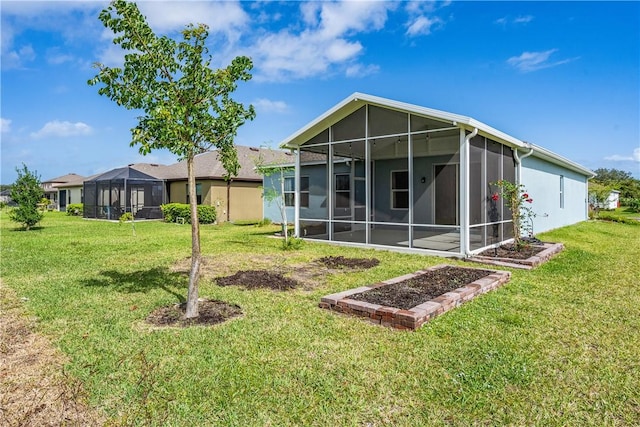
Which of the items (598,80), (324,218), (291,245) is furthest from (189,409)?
(598,80)

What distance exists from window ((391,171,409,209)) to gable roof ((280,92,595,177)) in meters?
3.31

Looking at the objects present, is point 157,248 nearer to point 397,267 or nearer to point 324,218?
point 324,218

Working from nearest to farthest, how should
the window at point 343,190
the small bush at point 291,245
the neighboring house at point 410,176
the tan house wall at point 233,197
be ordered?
the neighboring house at point 410,176
the small bush at point 291,245
the window at point 343,190
the tan house wall at point 233,197

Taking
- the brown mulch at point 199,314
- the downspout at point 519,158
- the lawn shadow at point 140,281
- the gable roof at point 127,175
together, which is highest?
the gable roof at point 127,175

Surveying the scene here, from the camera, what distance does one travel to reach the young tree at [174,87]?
4059 mm

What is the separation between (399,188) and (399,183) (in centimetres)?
17

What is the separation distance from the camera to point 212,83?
441 centimetres

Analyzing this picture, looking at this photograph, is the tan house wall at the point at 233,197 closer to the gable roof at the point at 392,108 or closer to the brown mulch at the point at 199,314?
the gable roof at the point at 392,108

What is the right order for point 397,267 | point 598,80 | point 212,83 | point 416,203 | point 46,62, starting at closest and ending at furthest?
point 212,83, point 397,267, point 46,62, point 416,203, point 598,80

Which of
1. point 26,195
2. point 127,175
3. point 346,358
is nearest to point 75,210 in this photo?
point 127,175

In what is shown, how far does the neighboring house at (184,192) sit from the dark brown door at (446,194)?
33.2 feet

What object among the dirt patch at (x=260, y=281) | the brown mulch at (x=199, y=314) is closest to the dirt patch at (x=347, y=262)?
the dirt patch at (x=260, y=281)

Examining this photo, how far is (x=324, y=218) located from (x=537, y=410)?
861 centimetres

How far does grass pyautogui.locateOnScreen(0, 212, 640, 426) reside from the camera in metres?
2.51
